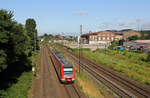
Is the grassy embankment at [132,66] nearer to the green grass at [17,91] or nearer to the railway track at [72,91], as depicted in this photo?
the railway track at [72,91]

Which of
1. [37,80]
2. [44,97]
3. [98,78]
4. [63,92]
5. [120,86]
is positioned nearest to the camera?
[44,97]

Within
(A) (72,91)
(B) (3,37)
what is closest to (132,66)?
(A) (72,91)

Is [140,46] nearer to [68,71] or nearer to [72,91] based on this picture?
[68,71]

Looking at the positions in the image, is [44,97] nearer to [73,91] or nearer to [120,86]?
[73,91]

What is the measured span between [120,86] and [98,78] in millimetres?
4233

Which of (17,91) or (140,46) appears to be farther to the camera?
(140,46)

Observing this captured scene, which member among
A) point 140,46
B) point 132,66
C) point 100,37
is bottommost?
point 132,66

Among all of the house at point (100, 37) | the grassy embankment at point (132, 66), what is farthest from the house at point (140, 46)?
the house at point (100, 37)

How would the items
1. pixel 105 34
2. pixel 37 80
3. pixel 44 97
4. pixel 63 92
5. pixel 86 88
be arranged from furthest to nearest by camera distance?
pixel 105 34 < pixel 37 80 < pixel 86 88 < pixel 63 92 < pixel 44 97

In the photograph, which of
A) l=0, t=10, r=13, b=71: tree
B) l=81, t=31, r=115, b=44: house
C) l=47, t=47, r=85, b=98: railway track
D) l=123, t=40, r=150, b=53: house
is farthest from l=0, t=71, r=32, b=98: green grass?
l=81, t=31, r=115, b=44: house

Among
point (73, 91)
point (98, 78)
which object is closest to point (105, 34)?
point (98, 78)

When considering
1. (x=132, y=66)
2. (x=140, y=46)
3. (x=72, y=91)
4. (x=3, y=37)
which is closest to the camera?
(x=3, y=37)

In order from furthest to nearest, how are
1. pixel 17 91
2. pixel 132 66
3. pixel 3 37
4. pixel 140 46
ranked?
pixel 140 46
pixel 132 66
pixel 17 91
pixel 3 37

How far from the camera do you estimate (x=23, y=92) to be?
15219 millimetres
